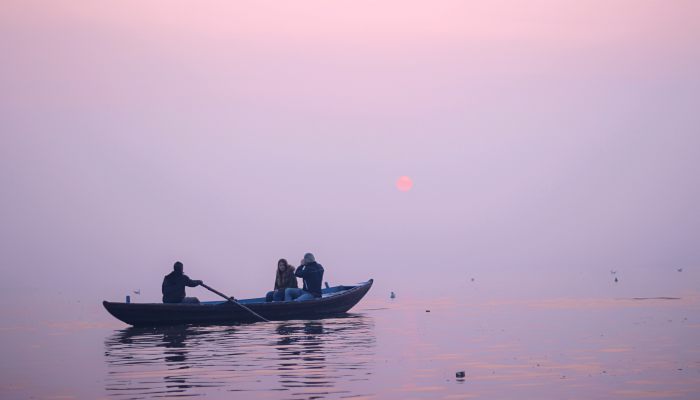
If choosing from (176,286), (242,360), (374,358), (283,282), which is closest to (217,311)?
(176,286)

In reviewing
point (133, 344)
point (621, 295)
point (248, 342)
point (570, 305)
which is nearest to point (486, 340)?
point (248, 342)

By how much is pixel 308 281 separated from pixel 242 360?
15.1m

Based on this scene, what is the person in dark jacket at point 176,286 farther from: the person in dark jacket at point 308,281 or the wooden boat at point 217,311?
the person in dark jacket at point 308,281

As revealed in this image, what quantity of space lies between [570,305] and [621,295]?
1055 centimetres

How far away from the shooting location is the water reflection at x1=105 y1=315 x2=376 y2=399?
21906 millimetres

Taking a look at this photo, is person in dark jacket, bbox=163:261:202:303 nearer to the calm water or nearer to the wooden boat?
the wooden boat

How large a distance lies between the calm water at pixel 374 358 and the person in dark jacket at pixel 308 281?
157 centimetres

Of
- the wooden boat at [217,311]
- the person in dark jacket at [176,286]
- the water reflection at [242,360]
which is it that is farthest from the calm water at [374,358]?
the person in dark jacket at [176,286]

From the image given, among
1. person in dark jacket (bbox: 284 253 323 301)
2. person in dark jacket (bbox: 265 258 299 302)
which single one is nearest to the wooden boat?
person in dark jacket (bbox: 284 253 323 301)

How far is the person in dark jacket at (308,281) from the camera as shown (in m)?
41.6

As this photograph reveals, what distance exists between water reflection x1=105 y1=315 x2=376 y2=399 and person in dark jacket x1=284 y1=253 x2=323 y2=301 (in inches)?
112

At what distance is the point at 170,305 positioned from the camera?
37781 mm

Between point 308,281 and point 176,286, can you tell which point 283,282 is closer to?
point 308,281

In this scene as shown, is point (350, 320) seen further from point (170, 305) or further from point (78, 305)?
point (78, 305)
